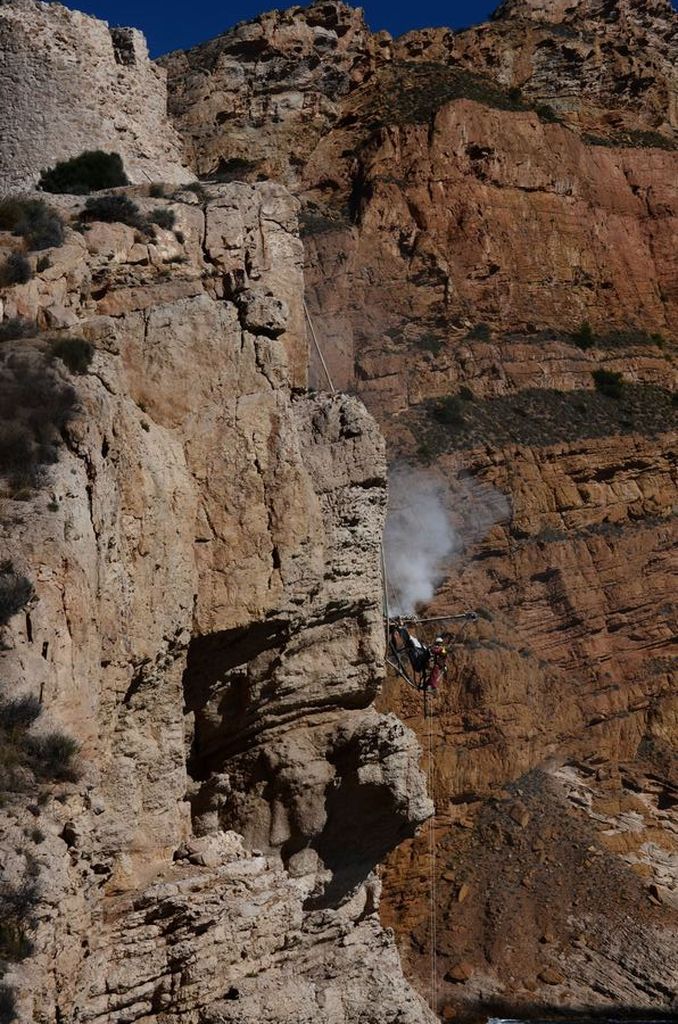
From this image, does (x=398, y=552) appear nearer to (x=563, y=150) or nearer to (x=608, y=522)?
(x=608, y=522)

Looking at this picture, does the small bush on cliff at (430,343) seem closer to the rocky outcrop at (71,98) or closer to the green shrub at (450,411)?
the green shrub at (450,411)

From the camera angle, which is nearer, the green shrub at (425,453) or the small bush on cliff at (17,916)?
the small bush on cliff at (17,916)

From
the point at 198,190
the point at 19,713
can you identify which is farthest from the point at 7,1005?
the point at 198,190

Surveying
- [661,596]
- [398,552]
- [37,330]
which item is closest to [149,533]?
[37,330]

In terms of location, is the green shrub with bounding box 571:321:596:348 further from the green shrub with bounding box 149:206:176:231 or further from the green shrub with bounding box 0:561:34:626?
the green shrub with bounding box 0:561:34:626

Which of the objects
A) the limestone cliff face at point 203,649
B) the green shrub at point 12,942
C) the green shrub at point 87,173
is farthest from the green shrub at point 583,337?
the green shrub at point 12,942
